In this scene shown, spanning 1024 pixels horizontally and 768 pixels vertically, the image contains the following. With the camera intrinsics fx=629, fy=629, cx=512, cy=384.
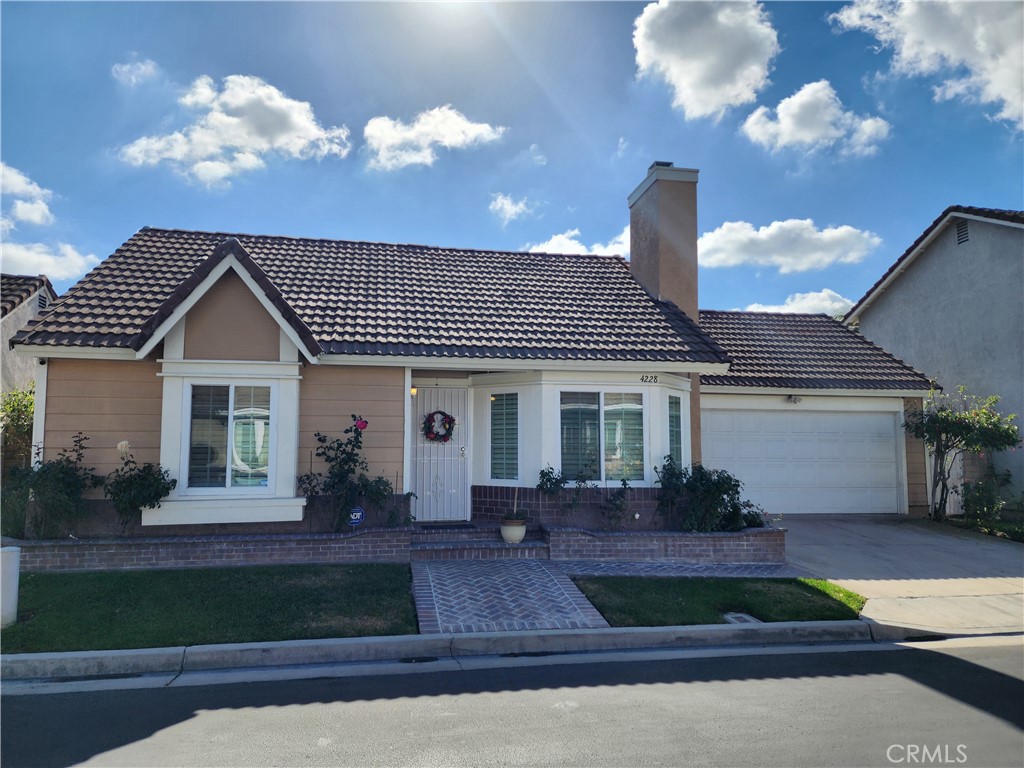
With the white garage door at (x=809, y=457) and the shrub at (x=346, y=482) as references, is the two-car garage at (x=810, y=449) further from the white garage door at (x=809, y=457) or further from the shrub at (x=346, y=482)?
the shrub at (x=346, y=482)

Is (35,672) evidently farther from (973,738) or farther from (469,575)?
(973,738)

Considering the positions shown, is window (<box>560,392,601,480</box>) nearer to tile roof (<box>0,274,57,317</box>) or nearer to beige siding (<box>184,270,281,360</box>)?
beige siding (<box>184,270,281,360</box>)

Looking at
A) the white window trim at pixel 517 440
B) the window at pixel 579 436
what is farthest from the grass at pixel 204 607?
the window at pixel 579 436

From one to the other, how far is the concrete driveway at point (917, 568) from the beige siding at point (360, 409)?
6.88 m

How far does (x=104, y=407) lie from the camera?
362 inches

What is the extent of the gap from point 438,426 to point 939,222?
15172 mm

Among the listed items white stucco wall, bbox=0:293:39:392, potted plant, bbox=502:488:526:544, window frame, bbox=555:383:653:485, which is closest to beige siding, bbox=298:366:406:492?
potted plant, bbox=502:488:526:544

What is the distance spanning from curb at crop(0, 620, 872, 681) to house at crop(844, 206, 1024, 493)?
11684mm

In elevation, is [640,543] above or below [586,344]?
below

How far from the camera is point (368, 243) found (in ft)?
46.4

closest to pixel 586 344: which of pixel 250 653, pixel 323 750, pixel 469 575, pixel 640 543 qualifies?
pixel 640 543

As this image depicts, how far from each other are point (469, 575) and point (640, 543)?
2.91 m

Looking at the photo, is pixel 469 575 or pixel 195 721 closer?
pixel 195 721

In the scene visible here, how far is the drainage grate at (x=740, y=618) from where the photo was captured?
7566 mm
